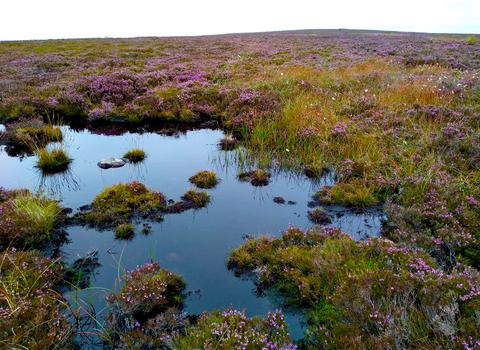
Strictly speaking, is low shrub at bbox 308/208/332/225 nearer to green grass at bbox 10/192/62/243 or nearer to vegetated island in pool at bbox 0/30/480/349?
vegetated island in pool at bbox 0/30/480/349

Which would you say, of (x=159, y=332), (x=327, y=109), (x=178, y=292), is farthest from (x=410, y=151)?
(x=159, y=332)

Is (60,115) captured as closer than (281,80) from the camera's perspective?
Yes

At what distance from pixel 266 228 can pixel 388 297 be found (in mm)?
2561

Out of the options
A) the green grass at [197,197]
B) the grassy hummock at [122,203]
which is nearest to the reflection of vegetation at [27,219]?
the grassy hummock at [122,203]

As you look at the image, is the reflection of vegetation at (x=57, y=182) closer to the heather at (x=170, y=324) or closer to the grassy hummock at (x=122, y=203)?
the grassy hummock at (x=122, y=203)

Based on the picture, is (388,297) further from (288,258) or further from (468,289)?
(288,258)

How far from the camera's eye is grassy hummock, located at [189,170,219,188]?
23.2 ft

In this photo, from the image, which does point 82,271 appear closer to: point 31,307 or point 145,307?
point 31,307

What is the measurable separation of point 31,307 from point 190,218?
2956mm

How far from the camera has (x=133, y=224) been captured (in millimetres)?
5531

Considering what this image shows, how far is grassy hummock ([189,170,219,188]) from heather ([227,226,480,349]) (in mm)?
2661

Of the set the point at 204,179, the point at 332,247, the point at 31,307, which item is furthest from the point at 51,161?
the point at 332,247

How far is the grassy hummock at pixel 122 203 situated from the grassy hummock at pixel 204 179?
1036 mm

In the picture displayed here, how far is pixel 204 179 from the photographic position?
7.11 meters
